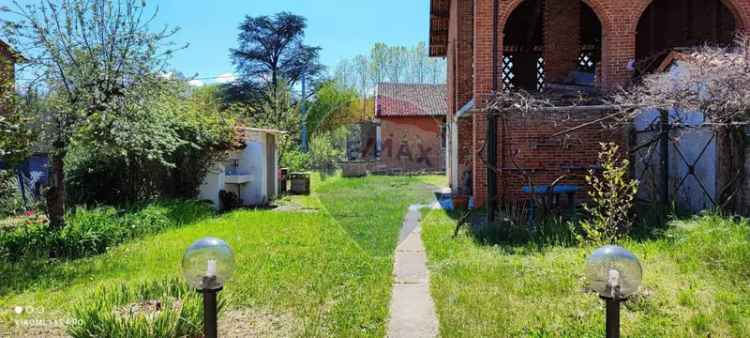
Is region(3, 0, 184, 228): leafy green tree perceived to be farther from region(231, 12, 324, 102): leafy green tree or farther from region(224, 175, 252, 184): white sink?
region(231, 12, 324, 102): leafy green tree

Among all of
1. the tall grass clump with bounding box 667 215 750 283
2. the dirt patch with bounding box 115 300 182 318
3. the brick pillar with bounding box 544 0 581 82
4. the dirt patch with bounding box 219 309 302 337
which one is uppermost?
the brick pillar with bounding box 544 0 581 82

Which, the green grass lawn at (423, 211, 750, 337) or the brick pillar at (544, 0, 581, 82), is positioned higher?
the brick pillar at (544, 0, 581, 82)

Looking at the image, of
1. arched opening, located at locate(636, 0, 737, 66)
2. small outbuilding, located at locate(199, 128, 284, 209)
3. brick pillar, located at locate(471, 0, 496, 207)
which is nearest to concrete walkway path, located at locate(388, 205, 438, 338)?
brick pillar, located at locate(471, 0, 496, 207)

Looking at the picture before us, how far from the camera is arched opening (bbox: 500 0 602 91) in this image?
12484 millimetres

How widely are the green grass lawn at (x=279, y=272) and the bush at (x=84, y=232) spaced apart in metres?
0.29

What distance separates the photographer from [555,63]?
41.1ft

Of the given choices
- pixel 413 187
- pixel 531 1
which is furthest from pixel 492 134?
pixel 413 187

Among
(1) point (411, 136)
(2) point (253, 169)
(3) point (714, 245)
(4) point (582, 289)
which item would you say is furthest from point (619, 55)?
(1) point (411, 136)

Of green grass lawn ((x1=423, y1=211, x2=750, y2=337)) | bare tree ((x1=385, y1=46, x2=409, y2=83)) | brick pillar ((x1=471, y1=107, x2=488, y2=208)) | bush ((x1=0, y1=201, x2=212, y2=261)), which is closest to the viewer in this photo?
green grass lawn ((x1=423, y1=211, x2=750, y2=337))

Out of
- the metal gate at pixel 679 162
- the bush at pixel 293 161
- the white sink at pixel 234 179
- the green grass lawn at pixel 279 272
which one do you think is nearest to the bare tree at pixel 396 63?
the bush at pixel 293 161

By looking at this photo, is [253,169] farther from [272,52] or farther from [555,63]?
[272,52]

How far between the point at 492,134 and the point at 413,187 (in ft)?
33.5

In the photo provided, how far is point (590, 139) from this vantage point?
10.4 meters

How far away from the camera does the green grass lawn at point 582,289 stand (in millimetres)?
3984
